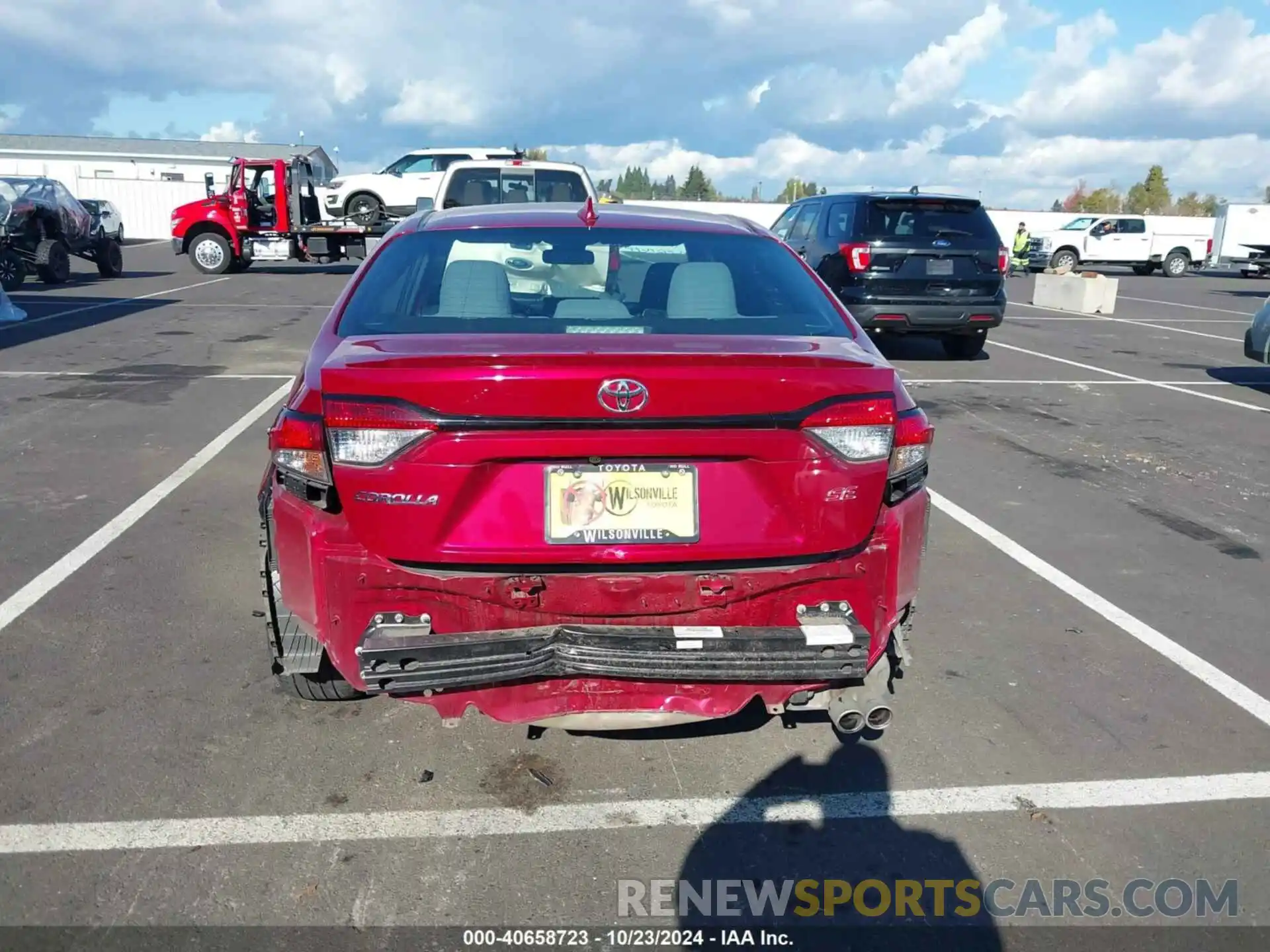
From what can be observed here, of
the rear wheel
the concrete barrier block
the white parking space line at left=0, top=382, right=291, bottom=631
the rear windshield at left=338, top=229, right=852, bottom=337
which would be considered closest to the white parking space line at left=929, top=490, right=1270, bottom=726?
the rear windshield at left=338, top=229, right=852, bottom=337

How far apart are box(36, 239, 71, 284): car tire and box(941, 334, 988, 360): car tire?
16.7 meters

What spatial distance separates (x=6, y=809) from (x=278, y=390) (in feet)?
23.3

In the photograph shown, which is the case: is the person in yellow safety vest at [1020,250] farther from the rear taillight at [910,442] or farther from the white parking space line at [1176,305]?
the rear taillight at [910,442]

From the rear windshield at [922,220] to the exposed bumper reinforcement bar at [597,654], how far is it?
30.8 ft

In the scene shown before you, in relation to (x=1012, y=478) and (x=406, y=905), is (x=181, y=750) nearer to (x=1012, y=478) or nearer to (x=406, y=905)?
(x=406, y=905)

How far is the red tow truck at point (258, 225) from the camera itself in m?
25.0

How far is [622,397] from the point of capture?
9.40 ft

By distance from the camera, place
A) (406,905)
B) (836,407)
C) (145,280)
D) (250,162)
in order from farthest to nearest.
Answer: (250,162)
(145,280)
(836,407)
(406,905)

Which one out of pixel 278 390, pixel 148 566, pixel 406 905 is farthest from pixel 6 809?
pixel 278 390

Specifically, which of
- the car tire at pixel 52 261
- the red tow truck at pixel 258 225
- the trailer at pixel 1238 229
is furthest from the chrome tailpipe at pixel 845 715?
the trailer at pixel 1238 229

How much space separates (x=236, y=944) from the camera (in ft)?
8.52

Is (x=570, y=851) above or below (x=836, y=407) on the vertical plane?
below

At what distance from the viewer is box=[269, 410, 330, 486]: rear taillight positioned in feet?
9.63

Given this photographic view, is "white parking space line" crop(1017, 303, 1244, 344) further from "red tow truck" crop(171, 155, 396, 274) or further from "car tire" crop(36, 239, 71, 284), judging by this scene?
"car tire" crop(36, 239, 71, 284)
